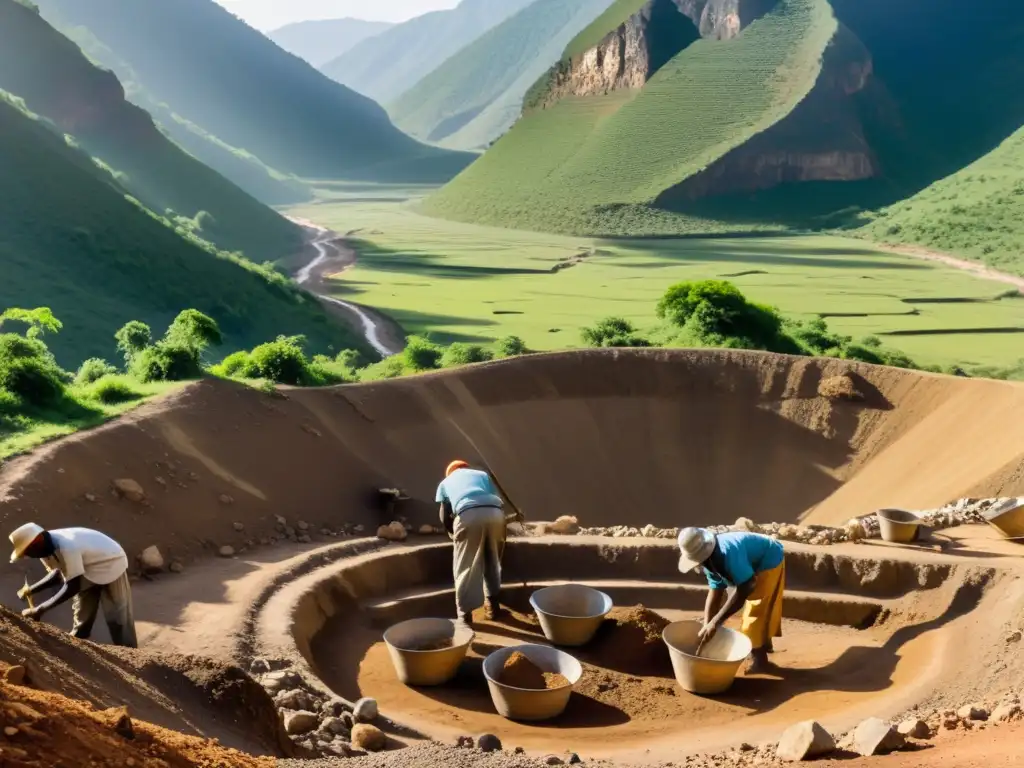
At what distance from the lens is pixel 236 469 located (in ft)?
42.5

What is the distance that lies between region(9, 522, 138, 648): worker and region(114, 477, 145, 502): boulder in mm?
3478

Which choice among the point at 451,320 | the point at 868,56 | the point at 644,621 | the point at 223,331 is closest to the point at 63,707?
the point at 644,621

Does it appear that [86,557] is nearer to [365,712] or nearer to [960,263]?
[365,712]

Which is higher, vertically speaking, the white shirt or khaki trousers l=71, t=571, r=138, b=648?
the white shirt

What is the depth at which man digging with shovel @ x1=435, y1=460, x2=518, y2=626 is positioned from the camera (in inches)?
380

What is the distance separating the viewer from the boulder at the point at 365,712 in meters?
7.57

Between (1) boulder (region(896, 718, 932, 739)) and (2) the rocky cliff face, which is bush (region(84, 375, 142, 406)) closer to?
(1) boulder (region(896, 718, 932, 739))

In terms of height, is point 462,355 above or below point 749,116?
below

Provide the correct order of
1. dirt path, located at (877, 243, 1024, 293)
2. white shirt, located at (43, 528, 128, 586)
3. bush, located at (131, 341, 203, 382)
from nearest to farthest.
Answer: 1. white shirt, located at (43, 528, 128, 586)
2. bush, located at (131, 341, 203, 382)
3. dirt path, located at (877, 243, 1024, 293)

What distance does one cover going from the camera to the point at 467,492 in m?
9.79

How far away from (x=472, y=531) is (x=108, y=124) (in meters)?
58.5

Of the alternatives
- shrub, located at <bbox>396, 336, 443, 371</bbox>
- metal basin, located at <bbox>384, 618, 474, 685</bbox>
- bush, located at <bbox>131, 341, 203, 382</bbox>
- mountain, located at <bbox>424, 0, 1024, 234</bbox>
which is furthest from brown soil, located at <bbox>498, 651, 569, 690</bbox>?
mountain, located at <bbox>424, 0, 1024, 234</bbox>

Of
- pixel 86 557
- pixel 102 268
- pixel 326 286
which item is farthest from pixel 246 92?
pixel 86 557

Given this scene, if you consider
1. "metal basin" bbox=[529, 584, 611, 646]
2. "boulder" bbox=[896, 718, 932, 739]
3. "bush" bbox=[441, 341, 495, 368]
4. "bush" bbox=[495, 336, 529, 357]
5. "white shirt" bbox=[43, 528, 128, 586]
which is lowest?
"metal basin" bbox=[529, 584, 611, 646]
